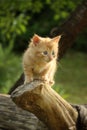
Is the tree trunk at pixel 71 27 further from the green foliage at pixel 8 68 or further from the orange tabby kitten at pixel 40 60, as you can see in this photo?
the green foliage at pixel 8 68

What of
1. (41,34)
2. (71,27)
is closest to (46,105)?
(71,27)

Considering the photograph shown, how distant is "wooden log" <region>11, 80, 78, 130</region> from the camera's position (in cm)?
396

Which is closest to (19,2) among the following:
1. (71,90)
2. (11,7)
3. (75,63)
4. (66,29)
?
(11,7)

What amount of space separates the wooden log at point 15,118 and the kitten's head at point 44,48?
488 mm

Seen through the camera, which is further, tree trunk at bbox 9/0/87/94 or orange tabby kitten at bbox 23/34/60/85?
tree trunk at bbox 9/0/87/94

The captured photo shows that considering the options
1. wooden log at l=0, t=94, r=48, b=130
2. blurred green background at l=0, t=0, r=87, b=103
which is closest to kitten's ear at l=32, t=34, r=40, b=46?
wooden log at l=0, t=94, r=48, b=130

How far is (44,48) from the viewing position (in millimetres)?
4777

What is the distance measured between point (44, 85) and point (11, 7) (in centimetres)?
532

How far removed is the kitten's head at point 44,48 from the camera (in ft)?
15.3

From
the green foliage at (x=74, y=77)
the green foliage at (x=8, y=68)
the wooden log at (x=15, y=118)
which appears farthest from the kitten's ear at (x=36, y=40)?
the green foliage at (x=74, y=77)

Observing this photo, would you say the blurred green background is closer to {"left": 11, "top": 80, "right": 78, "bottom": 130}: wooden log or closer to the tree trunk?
the tree trunk

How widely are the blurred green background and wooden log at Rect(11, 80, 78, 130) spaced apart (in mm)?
2837

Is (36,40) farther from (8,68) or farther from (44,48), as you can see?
(8,68)

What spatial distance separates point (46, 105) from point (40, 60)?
694 mm
